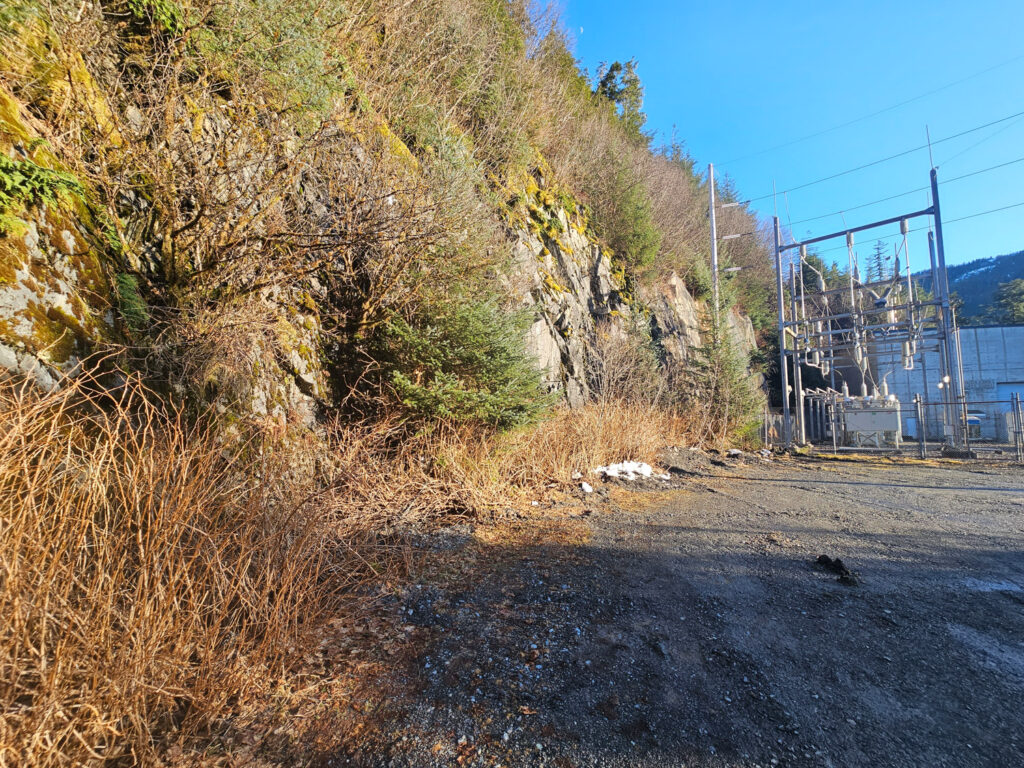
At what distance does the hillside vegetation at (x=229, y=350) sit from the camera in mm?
1752

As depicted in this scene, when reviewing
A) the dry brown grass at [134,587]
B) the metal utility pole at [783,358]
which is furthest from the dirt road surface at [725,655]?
the metal utility pole at [783,358]

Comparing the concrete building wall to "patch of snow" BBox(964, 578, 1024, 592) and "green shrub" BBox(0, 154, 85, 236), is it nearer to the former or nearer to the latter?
"patch of snow" BBox(964, 578, 1024, 592)

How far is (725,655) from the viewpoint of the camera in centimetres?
263

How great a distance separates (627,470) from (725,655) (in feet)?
18.6

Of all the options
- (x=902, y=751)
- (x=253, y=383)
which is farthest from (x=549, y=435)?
(x=902, y=751)

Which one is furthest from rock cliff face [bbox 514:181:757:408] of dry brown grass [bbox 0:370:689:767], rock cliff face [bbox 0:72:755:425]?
dry brown grass [bbox 0:370:689:767]

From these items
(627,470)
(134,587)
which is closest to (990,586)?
(627,470)

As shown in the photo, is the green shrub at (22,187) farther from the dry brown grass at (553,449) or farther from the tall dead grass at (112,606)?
the dry brown grass at (553,449)

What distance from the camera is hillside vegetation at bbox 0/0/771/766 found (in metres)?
1.75

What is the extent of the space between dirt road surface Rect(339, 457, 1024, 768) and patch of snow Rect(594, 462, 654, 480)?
9.74 ft

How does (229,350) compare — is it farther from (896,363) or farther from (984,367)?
(984,367)

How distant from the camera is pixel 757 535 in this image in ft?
15.8

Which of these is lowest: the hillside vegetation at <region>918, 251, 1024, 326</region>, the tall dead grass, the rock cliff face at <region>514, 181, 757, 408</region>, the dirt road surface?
the dirt road surface

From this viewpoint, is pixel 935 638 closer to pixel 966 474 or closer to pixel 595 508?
pixel 595 508
